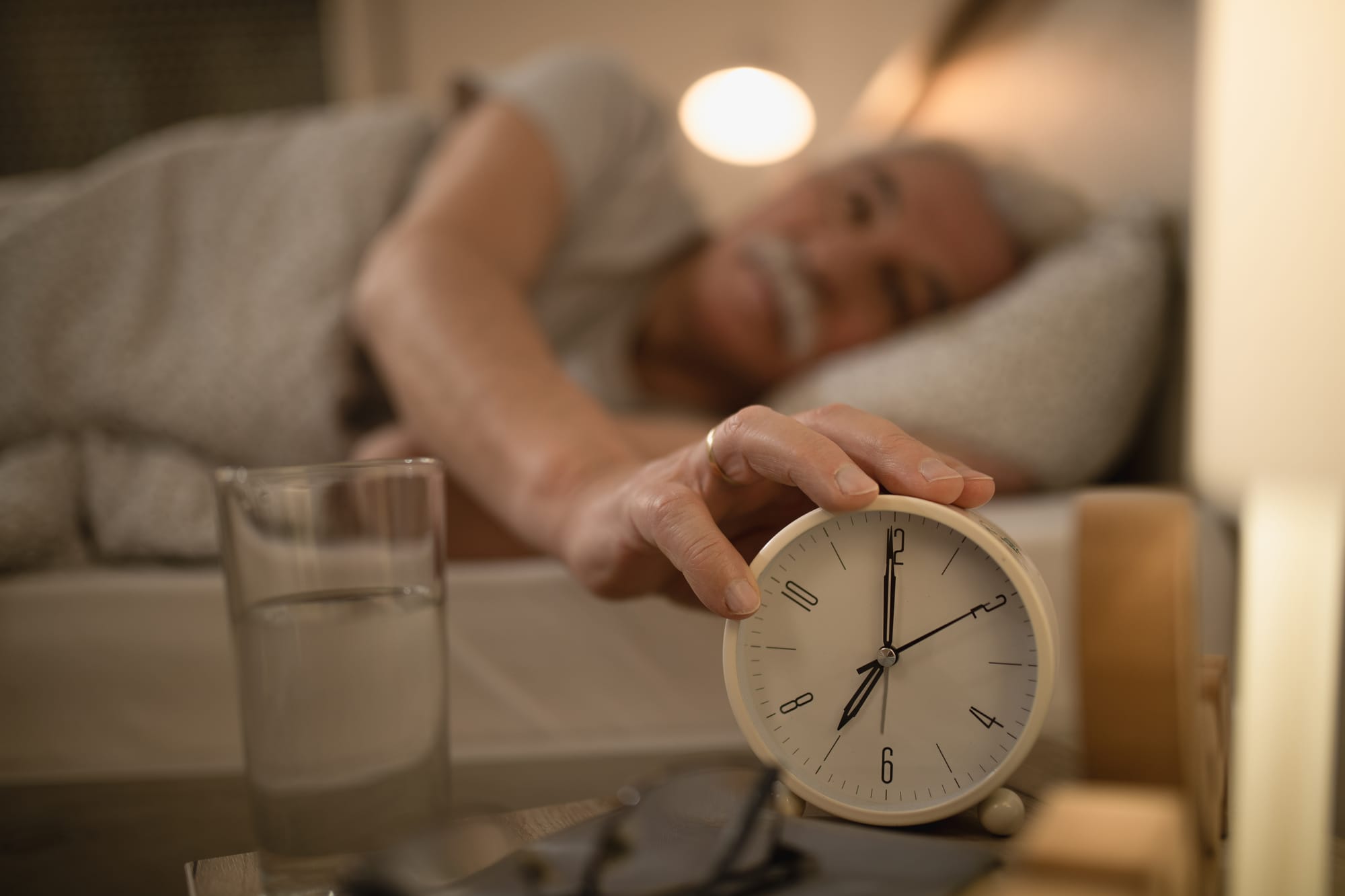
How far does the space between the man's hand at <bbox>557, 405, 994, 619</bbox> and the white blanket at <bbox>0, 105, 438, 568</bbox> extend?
68cm

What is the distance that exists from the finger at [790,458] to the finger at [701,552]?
0.12 feet

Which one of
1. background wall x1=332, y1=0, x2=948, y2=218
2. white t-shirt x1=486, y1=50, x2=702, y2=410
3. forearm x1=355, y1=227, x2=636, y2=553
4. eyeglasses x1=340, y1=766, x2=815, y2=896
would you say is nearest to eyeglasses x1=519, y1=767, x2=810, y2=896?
eyeglasses x1=340, y1=766, x2=815, y2=896

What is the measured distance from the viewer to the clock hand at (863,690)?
48 cm

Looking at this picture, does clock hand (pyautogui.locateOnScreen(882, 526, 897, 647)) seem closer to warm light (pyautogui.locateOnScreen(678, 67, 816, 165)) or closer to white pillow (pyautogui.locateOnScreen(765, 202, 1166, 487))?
white pillow (pyautogui.locateOnScreen(765, 202, 1166, 487))

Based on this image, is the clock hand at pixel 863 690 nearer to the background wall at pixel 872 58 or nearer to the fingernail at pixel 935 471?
the fingernail at pixel 935 471

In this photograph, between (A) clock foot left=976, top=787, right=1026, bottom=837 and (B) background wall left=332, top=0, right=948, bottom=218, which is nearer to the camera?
(A) clock foot left=976, top=787, right=1026, bottom=837

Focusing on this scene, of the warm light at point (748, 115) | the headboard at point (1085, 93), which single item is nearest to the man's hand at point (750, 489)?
the headboard at point (1085, 93)

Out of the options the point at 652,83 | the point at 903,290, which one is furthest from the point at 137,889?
the point at 652,83

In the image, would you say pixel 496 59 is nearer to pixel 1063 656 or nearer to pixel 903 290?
pixel 903 290

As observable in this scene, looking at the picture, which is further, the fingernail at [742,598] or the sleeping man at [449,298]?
the sleeping man at [449,298]

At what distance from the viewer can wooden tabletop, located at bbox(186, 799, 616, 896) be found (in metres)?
0.45

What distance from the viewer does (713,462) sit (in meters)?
0.56

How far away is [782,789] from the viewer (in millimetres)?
500

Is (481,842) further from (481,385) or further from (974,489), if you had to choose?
(481,385)
